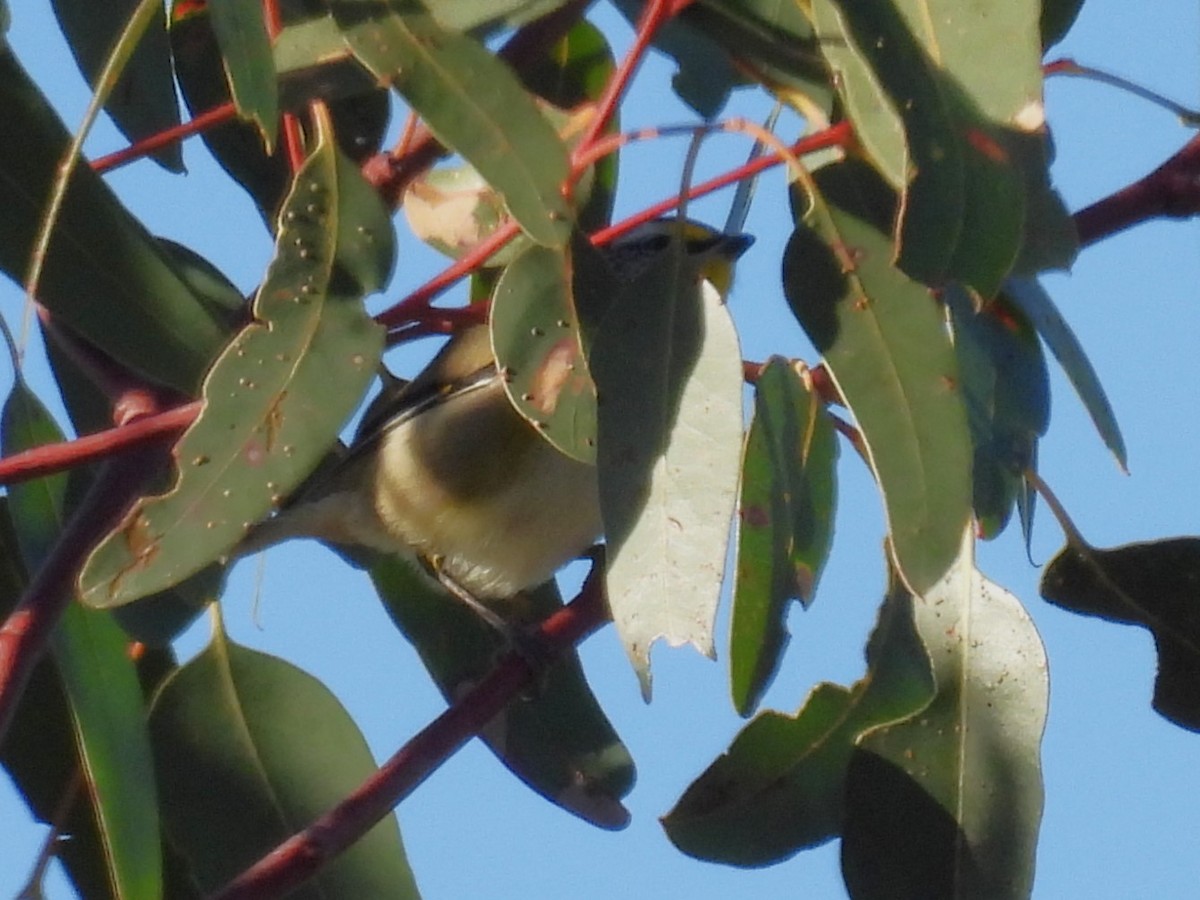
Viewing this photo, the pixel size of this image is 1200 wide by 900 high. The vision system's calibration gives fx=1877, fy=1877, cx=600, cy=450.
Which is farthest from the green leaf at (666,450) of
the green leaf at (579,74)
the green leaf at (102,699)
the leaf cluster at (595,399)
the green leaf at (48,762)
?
the green leaf at (48,762)

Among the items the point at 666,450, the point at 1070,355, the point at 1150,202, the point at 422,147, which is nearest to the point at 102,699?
the point at 422,147

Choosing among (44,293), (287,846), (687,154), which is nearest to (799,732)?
(287,846)

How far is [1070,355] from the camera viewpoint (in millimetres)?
1786

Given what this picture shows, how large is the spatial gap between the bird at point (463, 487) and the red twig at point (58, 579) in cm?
82

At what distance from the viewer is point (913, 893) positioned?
1823 millimetres

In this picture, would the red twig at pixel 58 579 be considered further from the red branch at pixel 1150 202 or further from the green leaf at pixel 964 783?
the red branch at pixel 1150 202

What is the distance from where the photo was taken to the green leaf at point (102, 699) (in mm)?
1875

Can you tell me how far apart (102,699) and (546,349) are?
29.2 inches

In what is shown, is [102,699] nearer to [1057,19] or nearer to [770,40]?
[770,40]

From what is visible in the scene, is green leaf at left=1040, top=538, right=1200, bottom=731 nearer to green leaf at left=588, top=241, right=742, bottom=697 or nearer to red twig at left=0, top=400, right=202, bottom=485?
green leaf at left=588, top=241, right=742, bottom=697

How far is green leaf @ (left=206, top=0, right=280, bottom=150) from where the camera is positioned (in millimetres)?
1402

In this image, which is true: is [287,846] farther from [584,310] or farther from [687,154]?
[687,154]

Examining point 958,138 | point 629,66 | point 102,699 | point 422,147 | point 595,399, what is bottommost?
point 102,699

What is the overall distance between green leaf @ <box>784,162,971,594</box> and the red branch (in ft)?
0.71
